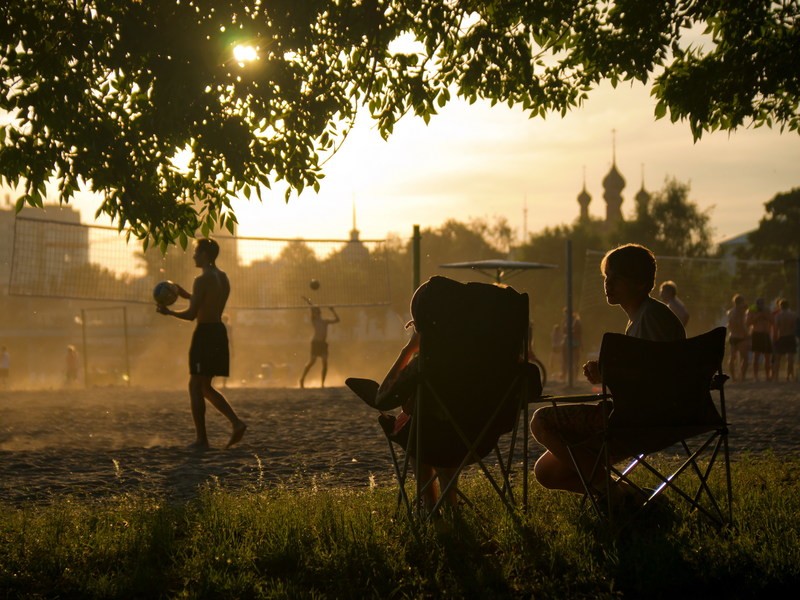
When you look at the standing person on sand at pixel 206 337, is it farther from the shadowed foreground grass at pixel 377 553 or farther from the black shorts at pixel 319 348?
the black shorts at pixel 319 348

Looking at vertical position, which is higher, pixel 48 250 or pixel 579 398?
pixel 48 250

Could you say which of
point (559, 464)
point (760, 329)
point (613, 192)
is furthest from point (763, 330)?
point (613, 192)

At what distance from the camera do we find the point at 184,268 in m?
21.5

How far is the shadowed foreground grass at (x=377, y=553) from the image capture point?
4207mm

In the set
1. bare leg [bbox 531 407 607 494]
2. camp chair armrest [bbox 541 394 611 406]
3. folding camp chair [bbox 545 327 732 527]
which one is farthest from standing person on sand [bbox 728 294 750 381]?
camp chair armrest [bbox 541 394 611 406]

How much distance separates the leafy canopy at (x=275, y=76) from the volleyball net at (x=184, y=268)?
8.91 meters

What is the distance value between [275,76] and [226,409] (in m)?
3.37

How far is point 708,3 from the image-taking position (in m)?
7.75

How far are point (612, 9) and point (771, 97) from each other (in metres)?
1.58

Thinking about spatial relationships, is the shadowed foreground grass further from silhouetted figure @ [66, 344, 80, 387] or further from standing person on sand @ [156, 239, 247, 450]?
silhouetted figure @ [66, 344, 80, 387]

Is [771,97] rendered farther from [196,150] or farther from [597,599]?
[597,599]

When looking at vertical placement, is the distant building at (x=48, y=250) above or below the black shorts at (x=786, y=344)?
above

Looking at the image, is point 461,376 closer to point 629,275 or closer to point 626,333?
point 626,333

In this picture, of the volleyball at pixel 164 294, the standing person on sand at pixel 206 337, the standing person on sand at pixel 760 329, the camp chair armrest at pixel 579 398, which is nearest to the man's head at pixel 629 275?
the camp chair armrest at pixel 579 398
